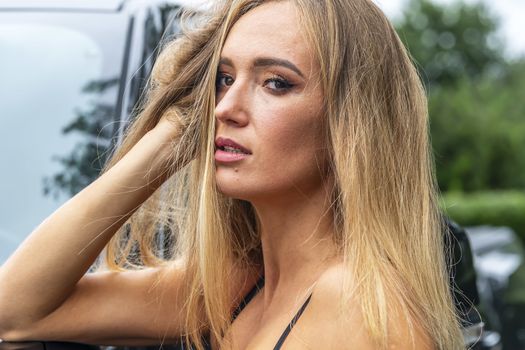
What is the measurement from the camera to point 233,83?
1.93 metres

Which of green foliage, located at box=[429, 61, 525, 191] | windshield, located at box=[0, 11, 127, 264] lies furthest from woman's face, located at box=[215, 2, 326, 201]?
green foliage, located at box=[429, 61, 525, 191]

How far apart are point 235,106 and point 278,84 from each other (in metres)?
0.10

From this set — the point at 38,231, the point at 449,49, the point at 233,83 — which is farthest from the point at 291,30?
the point at 449,49

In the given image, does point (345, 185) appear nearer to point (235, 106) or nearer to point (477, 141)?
point (235, 106)

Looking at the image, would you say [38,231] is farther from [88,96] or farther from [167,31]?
[167,31]

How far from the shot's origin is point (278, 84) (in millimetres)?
1837

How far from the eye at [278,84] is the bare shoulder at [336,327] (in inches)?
15.8

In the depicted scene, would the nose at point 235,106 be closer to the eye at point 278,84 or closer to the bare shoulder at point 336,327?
the eye at point 278,84

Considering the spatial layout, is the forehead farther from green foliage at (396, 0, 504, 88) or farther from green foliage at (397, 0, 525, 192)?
green foliage at (396, 0, 504, 88)

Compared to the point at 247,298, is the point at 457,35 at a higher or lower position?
higher

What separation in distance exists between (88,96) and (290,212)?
849 millimetres

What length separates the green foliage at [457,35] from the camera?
48.9 meters

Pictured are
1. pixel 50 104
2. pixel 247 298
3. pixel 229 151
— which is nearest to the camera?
pixel 229 151

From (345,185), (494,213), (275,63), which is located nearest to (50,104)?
(275,63)
